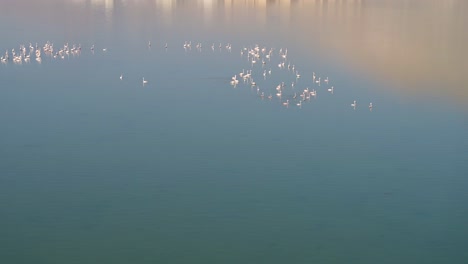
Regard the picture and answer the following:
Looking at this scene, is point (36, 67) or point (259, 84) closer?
point (259, 84)

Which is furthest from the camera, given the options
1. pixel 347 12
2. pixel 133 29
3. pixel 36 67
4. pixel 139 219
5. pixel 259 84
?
pixel 347 12

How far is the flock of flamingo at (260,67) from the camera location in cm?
1577

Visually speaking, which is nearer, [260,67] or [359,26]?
[260,67]

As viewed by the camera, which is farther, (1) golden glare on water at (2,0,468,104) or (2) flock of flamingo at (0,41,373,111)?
(1) golden glare on water at (2,0,468,104)

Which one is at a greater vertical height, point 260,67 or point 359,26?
A: point 359,26

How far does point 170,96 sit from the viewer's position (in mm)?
15609

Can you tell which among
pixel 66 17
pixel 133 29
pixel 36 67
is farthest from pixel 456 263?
pixel 66 17

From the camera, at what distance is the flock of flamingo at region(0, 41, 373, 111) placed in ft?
51.8

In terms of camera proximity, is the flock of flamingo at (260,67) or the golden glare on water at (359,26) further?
the golden glare on water at (359,26)

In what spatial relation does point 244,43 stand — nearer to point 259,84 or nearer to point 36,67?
point 259,84

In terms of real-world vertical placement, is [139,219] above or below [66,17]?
below

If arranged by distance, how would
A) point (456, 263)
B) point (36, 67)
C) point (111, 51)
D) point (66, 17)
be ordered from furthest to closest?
point (66, 17), point (111, 51), point (36, 67), point (456, 263)

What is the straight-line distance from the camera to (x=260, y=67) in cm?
1820

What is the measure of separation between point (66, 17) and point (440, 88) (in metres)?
14.2
